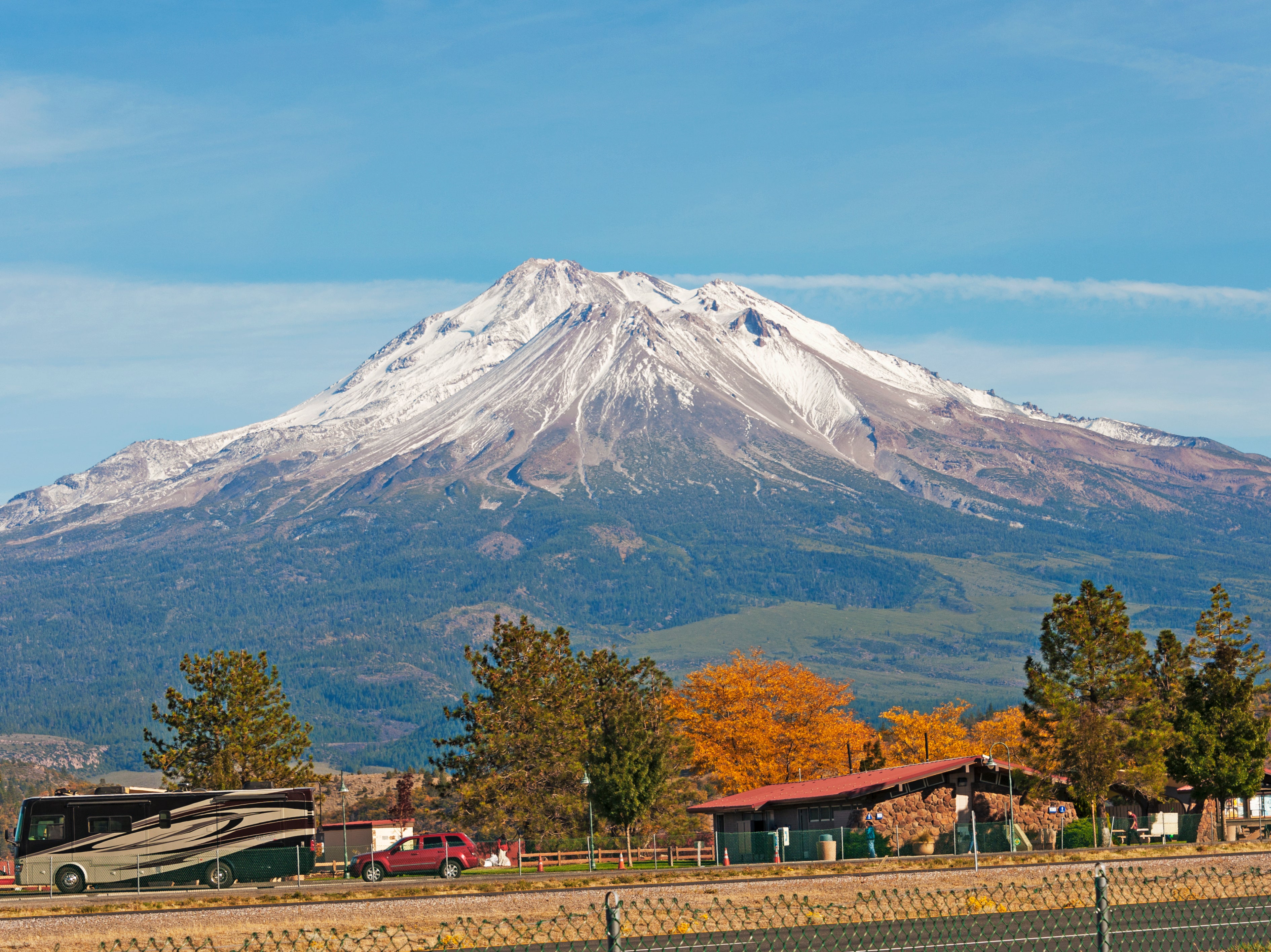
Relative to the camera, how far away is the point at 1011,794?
58531mm

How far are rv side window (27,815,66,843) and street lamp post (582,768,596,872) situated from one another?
19.5 meters

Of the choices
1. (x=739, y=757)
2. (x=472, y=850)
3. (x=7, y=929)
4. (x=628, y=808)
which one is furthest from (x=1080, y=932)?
(x=739, y=757)

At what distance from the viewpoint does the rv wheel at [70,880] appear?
51125mm

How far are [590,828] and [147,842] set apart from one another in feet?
82.1

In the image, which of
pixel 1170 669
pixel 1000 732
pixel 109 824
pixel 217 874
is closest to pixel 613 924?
pixel 217 874

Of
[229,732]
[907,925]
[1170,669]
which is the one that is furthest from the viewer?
[229,732]

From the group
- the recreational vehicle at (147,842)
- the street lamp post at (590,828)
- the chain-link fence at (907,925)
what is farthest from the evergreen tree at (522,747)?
the chain-link fence at (907,925)

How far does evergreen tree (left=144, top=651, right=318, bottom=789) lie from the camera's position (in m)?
72.6

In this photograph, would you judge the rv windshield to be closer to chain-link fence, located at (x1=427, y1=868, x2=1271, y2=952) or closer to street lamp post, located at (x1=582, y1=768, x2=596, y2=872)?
street lamp post, located at (x1=582, y1=768, x2=596, y2=872)

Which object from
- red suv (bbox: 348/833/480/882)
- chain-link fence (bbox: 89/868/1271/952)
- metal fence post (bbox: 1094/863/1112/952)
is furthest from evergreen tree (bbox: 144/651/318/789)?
metal fence post (bbox: 1094/863/1112/952)

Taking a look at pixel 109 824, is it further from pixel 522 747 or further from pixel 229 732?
pixel 522 747

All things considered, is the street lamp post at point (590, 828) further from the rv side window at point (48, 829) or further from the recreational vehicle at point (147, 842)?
the rv side window at point (48, 829)

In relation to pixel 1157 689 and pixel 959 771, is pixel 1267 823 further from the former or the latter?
pixel 959 771

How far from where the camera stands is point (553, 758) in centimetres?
7456
